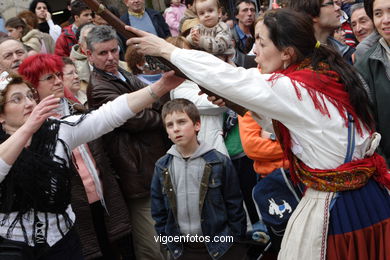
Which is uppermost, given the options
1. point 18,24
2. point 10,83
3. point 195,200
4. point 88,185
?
point 10,83

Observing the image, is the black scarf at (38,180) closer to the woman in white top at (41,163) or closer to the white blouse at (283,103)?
the woman in white top at (41,163)

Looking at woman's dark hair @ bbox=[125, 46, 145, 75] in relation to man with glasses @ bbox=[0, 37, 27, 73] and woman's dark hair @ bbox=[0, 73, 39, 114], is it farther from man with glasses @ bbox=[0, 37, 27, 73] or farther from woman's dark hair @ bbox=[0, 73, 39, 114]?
woman's dark hair @ bbox=[0, 73, 39, 114]

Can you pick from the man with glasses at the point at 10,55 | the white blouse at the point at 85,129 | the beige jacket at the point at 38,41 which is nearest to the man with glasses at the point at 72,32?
the beige jacket at the point at 38,41

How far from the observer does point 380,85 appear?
133 inches

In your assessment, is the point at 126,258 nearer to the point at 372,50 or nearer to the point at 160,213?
the point at 160,213

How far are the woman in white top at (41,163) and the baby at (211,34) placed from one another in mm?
1616

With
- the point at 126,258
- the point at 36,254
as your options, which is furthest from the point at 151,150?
the point at 36,254

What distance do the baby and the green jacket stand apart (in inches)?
61.5

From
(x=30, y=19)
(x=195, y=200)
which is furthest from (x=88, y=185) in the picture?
(x=30, y=19)

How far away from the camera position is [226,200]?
3904 mm

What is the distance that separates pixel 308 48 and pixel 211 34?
7.78 feet

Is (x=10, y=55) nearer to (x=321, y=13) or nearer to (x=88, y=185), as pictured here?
(x=88, y=185)

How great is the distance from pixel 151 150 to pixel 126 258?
1.00 meters

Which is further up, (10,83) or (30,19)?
(10,83)
